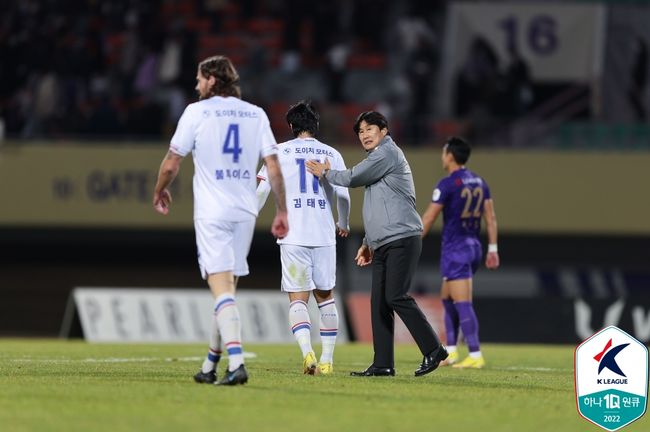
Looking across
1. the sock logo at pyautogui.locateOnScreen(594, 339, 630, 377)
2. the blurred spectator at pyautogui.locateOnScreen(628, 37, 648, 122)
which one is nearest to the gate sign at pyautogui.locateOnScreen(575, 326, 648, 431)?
→ the sock logo at pyautogui.locateOnScreen(594, 339, 630, 377)

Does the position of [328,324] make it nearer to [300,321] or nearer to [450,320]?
[300,321]

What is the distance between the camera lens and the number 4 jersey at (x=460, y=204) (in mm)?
14289

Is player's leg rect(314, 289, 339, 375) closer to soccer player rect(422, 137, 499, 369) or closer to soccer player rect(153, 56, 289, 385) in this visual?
soccer player rect(153, 56, 289, 385)

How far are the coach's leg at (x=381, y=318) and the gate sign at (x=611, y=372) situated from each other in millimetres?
2888

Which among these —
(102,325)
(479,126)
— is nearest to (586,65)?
(479,126)

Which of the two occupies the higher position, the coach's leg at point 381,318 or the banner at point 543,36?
the banner at point 543,36

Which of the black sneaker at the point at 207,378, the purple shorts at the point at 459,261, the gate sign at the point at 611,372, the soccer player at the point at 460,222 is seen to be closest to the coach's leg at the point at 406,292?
the black sneaker at the point at 207,378

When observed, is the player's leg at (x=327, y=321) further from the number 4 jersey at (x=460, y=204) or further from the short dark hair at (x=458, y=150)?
the short dark hair at (x=458, y=150)

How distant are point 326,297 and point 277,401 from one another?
10.3ft

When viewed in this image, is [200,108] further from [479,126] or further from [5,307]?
[5,307]

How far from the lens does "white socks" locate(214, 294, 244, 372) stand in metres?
9.40

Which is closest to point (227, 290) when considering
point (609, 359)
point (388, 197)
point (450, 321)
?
point (388, 197)

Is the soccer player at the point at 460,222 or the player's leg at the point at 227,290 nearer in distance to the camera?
the player's leg at the point at 227,290

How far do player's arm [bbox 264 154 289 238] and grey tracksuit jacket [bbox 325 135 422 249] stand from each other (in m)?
1.83
